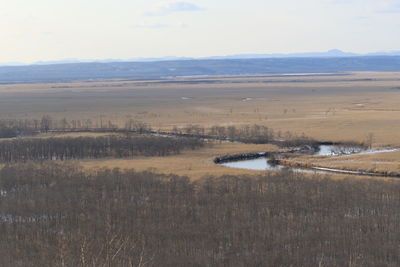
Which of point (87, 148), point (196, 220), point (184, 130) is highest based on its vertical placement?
point (196, 220)

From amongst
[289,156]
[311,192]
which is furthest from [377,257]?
[289,156]

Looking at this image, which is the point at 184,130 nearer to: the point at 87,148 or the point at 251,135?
the point at 251,135

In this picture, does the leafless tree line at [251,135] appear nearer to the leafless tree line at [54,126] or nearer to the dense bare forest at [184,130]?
the dense bare forest at [184,130]

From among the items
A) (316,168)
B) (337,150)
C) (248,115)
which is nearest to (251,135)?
(337,150)

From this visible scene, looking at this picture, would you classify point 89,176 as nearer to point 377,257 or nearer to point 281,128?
point 377,257

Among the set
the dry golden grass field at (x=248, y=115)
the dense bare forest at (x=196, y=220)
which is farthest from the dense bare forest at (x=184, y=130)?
the dense bare forest at (x=196, y=220)

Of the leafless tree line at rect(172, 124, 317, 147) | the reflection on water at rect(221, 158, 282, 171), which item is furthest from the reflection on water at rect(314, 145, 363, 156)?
the reflection on water at rect(221, 158, 282, 171)
